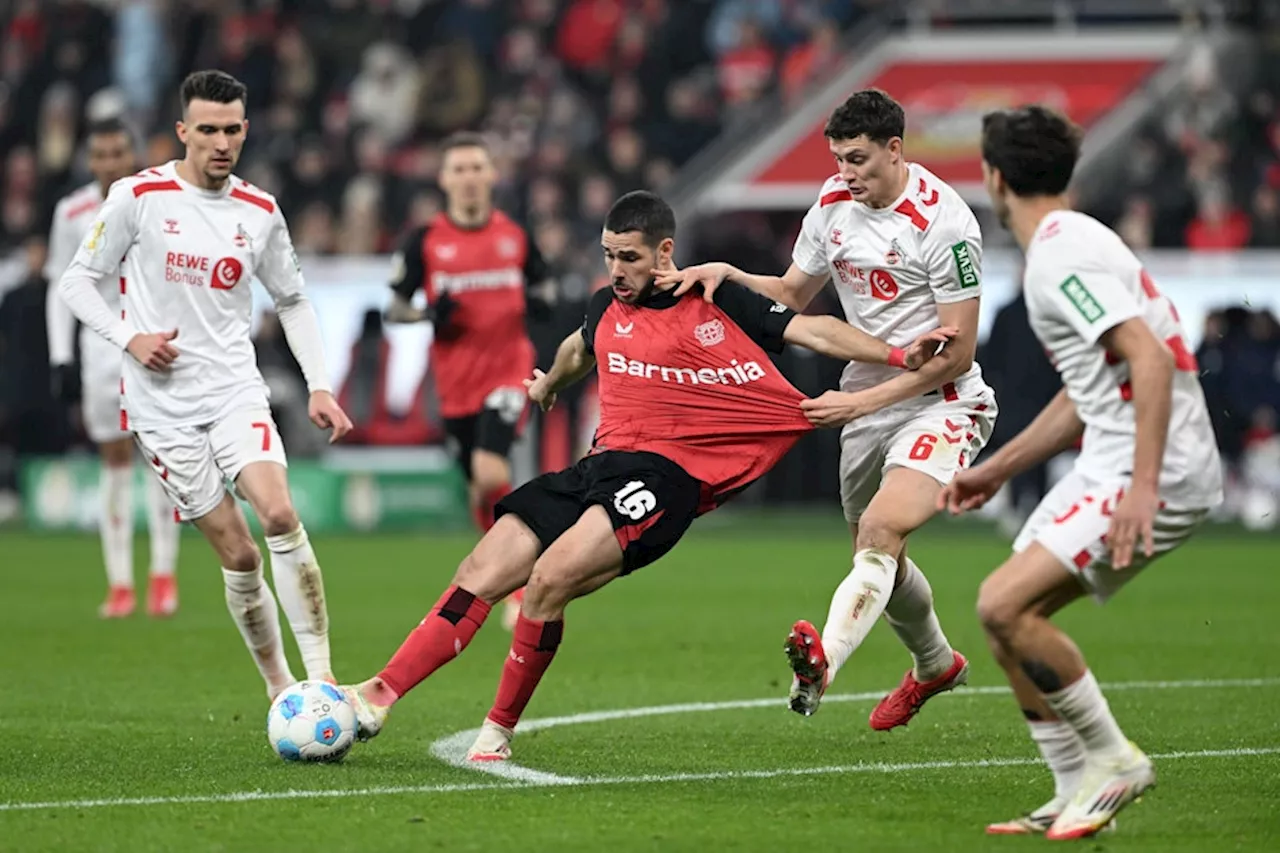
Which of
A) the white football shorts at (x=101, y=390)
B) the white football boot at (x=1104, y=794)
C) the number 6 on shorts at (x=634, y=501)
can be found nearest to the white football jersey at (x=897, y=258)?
the number 6 on shorts at (x=634, y=501)

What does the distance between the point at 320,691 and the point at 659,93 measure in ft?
60.5

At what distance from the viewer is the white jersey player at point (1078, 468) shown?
6.26m

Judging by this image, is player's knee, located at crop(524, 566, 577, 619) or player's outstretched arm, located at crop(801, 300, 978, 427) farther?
player's outstretched arm, located at crop(801, 300, 978, 427)

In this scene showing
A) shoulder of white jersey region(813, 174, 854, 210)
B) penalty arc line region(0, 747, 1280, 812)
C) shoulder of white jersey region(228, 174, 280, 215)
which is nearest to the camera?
penalty arc line region(0, 747, 1280, 812)

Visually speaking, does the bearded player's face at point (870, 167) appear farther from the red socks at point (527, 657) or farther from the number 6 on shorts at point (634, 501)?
A: the red socks at point (527, 657)

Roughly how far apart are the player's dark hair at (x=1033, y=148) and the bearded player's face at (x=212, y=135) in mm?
3519

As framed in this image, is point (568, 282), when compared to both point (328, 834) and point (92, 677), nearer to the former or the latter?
point (92, 677)

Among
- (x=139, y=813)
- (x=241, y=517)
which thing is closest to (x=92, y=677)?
(x=241, y=517)

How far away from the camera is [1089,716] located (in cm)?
634

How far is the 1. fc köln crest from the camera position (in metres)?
8.05

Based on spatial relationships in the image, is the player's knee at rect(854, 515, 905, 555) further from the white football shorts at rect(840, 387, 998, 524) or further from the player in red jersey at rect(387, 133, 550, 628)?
the player in red jersey at rect(387, 133, 550, 628)

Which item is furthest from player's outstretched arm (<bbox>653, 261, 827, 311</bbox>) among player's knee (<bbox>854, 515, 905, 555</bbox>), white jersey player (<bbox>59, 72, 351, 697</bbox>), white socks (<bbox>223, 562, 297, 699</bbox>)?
white socks (<bbox>223, 562, 297, 699</bbox>)

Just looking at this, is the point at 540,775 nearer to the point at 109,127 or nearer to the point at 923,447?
the point at 923,447

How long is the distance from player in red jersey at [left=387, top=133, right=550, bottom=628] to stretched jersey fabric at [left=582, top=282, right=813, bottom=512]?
16.8ft
